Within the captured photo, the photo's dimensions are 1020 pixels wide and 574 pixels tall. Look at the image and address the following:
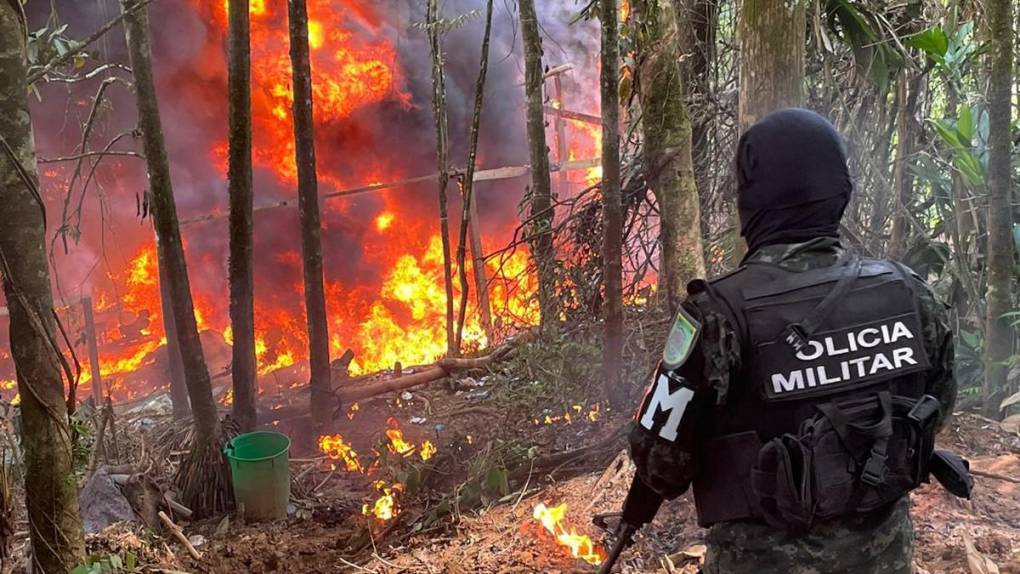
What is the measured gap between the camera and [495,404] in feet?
22.9

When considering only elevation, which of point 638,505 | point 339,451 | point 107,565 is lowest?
point 339,451

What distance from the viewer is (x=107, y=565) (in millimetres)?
3217

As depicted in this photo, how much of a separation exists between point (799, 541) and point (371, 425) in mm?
5772

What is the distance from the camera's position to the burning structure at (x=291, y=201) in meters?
11.1

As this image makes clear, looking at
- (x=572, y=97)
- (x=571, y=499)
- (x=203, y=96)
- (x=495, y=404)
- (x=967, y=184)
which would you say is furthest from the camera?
(x=572, y=97)

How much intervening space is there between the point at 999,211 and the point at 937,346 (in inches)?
118

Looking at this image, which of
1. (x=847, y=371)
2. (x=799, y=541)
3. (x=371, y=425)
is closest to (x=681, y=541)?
(x=799, y=541)

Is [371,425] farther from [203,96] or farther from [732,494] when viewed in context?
[203,96]

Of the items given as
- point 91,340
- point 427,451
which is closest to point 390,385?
point 427,451

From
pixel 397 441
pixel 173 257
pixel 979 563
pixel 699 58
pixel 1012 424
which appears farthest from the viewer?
pixel 397 441

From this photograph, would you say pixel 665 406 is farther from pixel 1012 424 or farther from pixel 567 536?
pixel 1012 424

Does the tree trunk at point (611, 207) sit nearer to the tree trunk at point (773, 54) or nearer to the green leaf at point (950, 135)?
the tree trunk at point (773, 54)

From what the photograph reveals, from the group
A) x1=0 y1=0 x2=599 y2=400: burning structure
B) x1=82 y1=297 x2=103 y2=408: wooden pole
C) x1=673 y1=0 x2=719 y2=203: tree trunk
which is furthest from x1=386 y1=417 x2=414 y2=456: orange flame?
x1=82 y1=297 x2=103 y2=408: wooden pole

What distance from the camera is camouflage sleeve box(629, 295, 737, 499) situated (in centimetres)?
179
